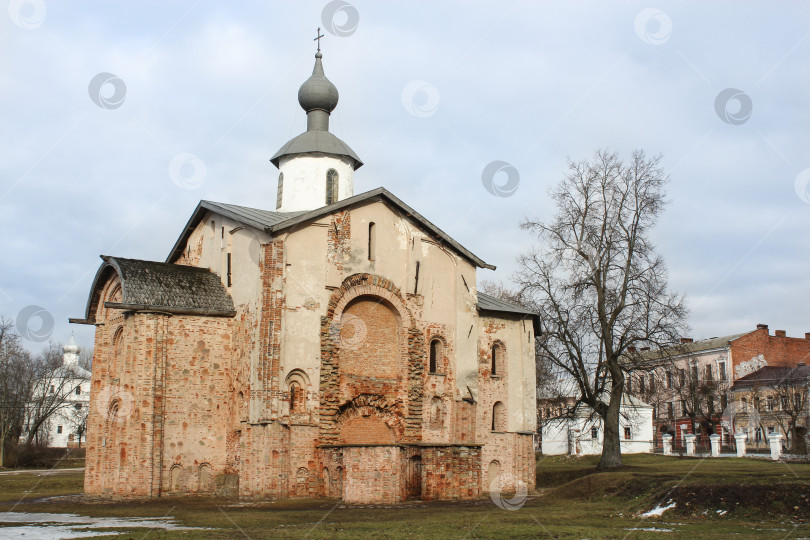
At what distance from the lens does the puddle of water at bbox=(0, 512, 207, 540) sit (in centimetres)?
1327

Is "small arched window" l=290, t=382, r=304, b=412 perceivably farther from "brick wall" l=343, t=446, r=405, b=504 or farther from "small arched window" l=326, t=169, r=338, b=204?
"small arched window" l=326, t=169, r=338, b=204

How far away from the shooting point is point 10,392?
48438 mm

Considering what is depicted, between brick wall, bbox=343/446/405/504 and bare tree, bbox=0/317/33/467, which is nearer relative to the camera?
brick wall, bbox=343/446/405/504

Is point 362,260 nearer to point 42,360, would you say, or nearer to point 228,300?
point 228,300

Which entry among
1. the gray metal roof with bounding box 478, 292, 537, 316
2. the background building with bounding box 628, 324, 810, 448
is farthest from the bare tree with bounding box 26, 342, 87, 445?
the background building with bounding box 628, 324, 810, 448

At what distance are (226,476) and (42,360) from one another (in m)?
56.4

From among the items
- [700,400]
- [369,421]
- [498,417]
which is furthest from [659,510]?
[700,400]

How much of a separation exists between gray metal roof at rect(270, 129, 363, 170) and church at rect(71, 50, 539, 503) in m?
2.14

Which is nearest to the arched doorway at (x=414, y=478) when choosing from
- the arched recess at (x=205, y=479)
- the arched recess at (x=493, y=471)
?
the arched recess at (x=493, y=471)

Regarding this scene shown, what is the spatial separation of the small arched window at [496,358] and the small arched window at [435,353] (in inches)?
115

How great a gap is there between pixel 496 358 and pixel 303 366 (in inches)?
323

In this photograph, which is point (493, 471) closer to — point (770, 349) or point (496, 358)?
point (496, 358)

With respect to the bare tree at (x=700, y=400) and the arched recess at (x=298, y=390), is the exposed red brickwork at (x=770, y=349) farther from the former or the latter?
the arched recess at (x=298, y=390)

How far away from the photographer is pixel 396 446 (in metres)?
19.8
